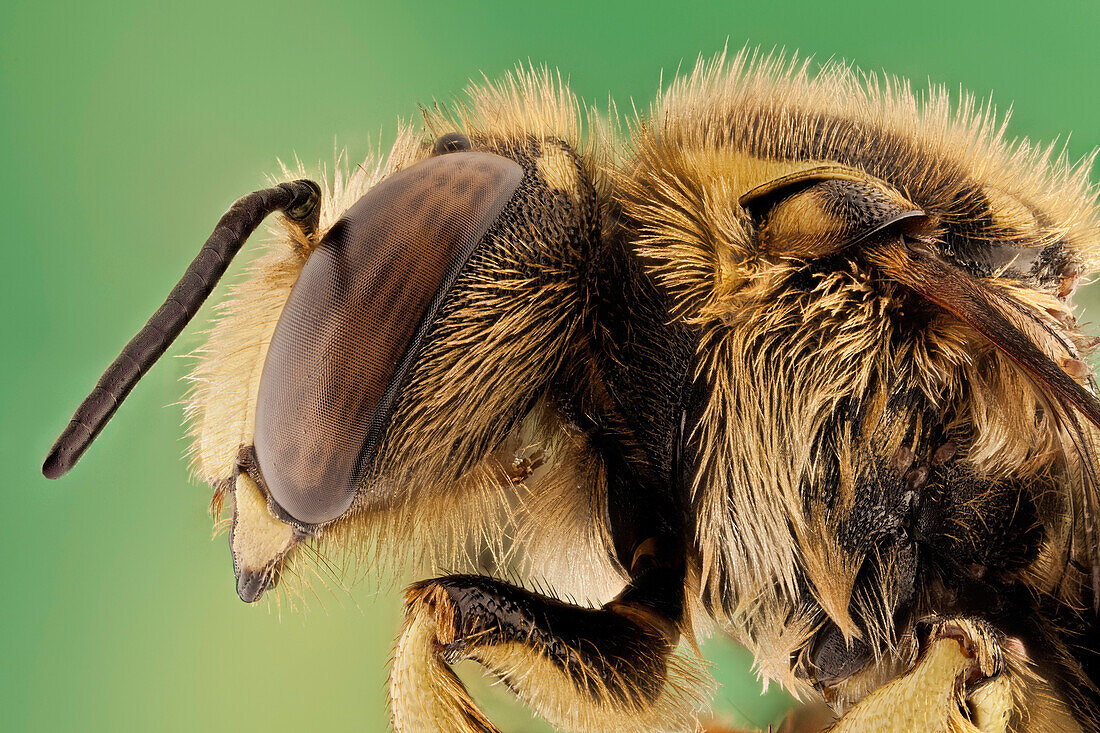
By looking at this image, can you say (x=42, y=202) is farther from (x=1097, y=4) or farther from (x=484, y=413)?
(x=1097, y=4)

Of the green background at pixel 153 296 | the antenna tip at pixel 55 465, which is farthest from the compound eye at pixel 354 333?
the green background at pixel 153 296

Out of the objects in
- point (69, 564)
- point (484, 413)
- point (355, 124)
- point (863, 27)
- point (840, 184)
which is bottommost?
point (69, 564)

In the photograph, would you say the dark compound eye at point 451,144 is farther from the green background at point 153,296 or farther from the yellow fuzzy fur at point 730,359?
the green background at point 153,296

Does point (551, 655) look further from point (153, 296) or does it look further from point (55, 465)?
point (153, 296)

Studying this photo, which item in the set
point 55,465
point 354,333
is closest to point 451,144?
point 354,333

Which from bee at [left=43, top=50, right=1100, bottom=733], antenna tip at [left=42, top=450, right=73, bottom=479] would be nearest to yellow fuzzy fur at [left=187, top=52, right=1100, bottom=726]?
bee at [left=43, top=50, right=1100, bottom=733]

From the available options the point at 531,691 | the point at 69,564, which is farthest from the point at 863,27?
the point at 69,564
